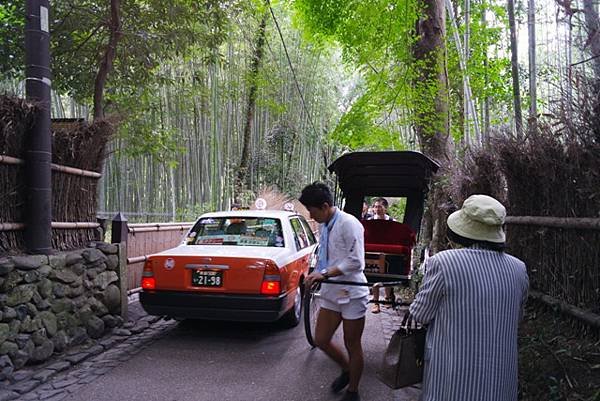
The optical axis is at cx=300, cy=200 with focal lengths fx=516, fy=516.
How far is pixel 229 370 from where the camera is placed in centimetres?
455

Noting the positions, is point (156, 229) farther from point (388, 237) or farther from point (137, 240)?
point (388, 237)

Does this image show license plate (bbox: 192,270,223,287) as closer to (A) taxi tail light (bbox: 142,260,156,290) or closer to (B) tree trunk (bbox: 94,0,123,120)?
(A) taxi tail light (bbox: 142,260,156,290)

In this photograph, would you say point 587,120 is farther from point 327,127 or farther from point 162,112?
point 327,127

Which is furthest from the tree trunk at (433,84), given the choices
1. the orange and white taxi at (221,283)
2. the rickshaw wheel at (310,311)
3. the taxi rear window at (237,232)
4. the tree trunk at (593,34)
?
the tree trunk at (593,34)

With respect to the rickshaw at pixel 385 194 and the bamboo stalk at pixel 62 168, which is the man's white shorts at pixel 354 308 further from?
the bamboo stalk at pixel 62 168

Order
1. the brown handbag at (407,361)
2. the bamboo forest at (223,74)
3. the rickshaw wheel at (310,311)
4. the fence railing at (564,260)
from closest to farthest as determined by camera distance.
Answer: the brown handbag at (407,361) < the fence railing at (564,260) < the rickshaw wheel at (310,311) < the bamboo forest at (223,74)

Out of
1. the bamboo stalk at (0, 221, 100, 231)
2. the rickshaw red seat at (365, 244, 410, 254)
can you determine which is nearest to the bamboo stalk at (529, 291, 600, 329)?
the rickshaw red seat at (365, 244, 410, 254)

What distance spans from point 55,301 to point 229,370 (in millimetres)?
1755

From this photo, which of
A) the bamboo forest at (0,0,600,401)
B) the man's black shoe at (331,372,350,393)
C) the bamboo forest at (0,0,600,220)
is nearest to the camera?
the bamboo forest at (0,0,600,401)

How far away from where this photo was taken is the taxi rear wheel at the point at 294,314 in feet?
19.6

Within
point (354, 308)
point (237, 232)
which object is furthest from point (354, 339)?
point (237, 232)

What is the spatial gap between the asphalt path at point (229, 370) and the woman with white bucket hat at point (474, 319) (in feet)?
6.70

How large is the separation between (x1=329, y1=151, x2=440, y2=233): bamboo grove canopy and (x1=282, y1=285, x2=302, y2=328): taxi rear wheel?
1713 millimetres

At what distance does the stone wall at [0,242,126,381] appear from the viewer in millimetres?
4227
